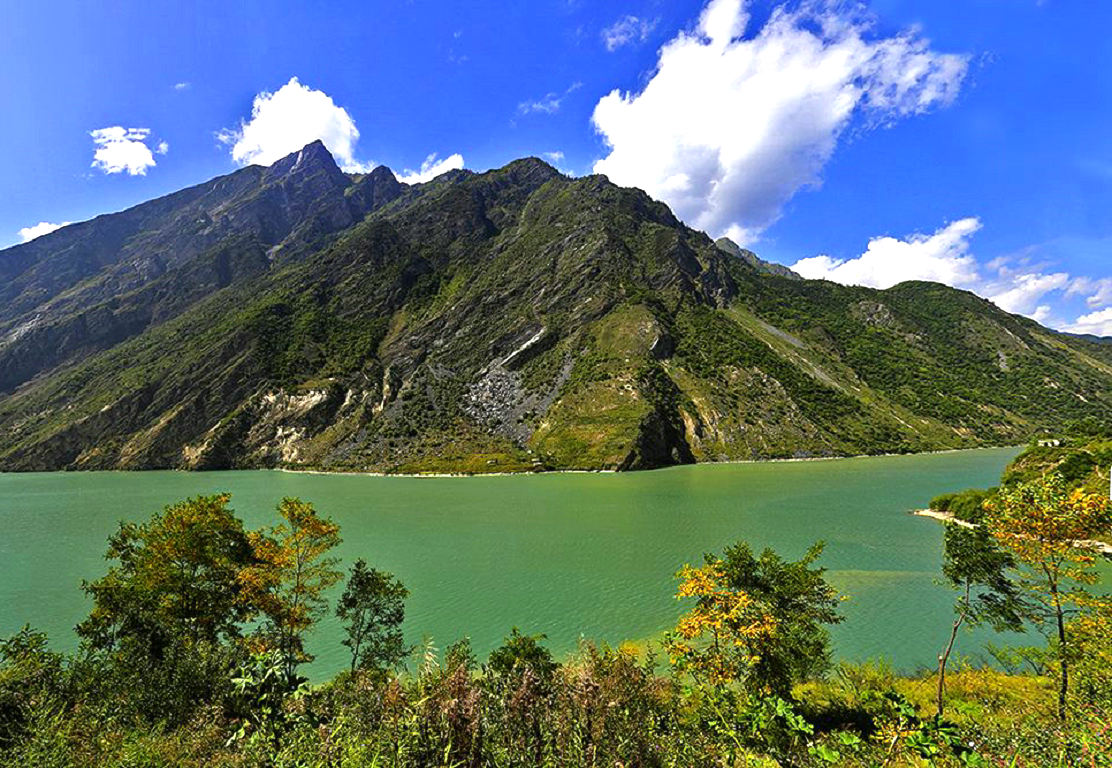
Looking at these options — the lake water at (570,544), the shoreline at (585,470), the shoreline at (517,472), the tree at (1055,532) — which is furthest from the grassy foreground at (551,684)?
the shoreline at (517,472)

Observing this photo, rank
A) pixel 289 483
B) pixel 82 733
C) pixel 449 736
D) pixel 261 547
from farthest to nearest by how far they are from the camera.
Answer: pixel 289 483 < pixel 261 547 < pixel 82 733 < pixel 449 736

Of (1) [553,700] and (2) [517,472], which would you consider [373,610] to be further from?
(2) [517,472]

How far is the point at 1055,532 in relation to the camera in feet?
46.8

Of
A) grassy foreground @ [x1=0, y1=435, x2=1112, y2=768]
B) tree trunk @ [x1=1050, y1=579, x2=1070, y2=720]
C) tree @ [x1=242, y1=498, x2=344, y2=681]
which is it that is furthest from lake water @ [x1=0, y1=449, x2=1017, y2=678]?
tree trunk @ [x1=1050, y1=579, x2=1070, y2=720]

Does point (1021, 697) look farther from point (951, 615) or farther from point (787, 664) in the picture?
point (951, 615)

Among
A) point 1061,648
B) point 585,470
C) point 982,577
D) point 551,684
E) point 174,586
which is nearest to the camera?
point 551,684

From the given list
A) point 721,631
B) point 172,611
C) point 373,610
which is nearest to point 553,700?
point 721,631

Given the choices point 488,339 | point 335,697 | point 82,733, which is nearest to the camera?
point 82,733

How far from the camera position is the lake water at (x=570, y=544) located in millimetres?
28109

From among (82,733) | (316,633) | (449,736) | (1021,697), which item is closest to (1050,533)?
(1021,697)

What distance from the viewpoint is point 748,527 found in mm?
51062

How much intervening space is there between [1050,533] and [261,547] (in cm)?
2833

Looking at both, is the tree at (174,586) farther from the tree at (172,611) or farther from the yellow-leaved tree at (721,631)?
the yellow-leaved tree at (721,631)

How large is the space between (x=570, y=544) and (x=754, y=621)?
3117 cm
